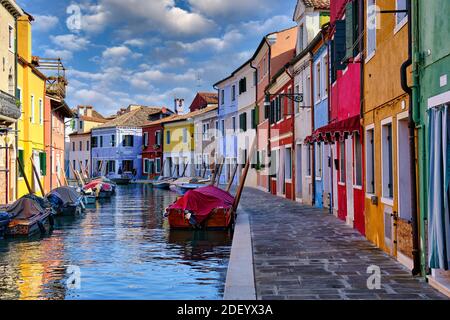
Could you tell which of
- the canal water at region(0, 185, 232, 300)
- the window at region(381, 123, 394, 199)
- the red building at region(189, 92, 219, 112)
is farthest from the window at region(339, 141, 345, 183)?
the red building at region(189, 92, 219, 112)

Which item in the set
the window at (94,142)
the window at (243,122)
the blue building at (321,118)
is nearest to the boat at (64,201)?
the blue building at (321,118)

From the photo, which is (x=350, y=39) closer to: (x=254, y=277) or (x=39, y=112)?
(x=254, y=277)

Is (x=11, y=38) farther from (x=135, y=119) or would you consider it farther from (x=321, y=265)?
(x=135, y=119)

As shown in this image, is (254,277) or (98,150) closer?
(254,277)

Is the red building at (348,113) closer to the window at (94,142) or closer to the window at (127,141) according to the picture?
the window at (127,141)

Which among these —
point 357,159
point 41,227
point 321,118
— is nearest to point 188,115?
point 321,118

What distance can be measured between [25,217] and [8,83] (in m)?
10.7

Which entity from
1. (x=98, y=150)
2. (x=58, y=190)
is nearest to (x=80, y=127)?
(x=98, y=150)

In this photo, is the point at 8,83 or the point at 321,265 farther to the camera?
the point at 8,83

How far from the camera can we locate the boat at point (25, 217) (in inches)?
587

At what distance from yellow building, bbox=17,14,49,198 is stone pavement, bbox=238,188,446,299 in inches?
595

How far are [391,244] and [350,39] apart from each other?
537 cm

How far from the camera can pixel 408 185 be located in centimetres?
923

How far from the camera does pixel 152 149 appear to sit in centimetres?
6366
